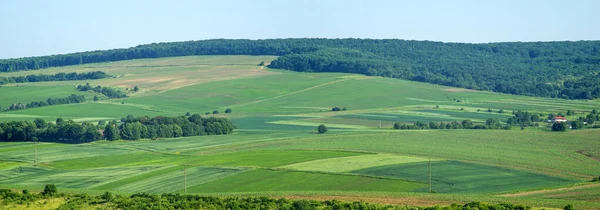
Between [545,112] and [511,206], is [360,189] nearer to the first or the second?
[511,206]

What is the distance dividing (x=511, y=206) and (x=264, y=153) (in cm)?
3671

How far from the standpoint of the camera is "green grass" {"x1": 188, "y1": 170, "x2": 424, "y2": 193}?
64.9 meters

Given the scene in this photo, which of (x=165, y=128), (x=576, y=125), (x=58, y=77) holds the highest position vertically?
(x=58, y=77)

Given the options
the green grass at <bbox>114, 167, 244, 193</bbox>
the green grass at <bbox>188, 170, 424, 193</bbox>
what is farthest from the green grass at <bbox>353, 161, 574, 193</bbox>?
the green grass at <bbox>114, 167, 244, 193</bbox>

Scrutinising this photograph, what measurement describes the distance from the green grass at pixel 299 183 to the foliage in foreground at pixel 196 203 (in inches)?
313

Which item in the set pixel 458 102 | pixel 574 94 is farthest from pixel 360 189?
pixel 574 94

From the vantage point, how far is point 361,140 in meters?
94.2

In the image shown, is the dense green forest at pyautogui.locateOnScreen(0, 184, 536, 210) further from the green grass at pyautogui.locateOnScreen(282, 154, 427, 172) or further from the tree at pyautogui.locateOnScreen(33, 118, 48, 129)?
the tree at pyautogui.locateOnScreen(33, 118, 48, 129)

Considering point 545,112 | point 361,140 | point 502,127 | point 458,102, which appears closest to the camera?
point 361,140

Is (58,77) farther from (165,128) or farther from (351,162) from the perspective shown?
(351,162)

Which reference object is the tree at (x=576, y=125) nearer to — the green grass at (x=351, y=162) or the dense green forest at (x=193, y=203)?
the green grass at (x=351, y=162)

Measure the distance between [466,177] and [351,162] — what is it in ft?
40.0

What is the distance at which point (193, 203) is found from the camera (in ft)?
181

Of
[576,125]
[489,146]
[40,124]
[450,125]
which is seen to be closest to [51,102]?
[40,124]
